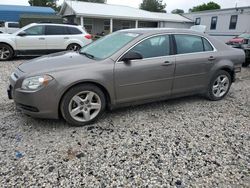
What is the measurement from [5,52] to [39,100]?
6.86m

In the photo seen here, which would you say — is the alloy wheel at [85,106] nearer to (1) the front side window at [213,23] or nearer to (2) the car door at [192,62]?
(2) the car door at [192,62]


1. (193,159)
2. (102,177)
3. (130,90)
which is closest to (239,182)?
(193,159)

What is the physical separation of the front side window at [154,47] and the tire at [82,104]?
1.02 m

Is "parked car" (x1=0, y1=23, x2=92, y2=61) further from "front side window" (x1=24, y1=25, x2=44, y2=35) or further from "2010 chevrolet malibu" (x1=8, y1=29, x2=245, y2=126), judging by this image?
"2010 chevrolet malibu" (x1=8, y1=29, x2=245, y2=126)

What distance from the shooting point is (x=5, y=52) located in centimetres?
845

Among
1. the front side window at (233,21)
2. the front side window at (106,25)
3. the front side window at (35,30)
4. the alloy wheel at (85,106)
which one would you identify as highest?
the front side window at (233,21)

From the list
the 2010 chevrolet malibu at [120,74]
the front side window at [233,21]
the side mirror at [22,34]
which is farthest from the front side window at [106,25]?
the 2010 chevrolet malibu at [120,74]

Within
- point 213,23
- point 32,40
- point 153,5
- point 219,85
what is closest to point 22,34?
point 32,40

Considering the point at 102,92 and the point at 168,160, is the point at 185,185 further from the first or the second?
the point at 102,92

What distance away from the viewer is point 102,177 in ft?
7.45

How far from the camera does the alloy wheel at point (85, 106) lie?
322 centimetres

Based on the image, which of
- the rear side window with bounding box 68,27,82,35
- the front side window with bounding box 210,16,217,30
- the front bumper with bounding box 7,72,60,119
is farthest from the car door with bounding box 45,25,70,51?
the front side window with bounding box 210,16,217,30

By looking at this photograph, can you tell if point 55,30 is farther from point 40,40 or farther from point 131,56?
point 131,56

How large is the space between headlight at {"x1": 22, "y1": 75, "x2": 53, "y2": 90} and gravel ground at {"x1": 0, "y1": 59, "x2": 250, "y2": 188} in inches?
27.3
